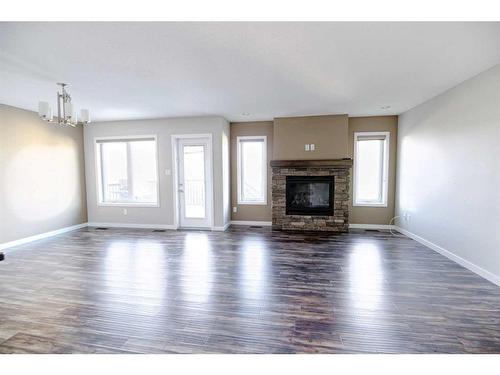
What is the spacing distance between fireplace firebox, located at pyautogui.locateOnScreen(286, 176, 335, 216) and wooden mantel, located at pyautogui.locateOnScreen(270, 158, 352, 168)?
29 centimetres

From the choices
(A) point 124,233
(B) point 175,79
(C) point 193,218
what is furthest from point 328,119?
(A) point 124,233

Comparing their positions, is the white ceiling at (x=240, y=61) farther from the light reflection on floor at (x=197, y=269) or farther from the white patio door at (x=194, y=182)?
the light reflection on floor at (x=197, y=269)

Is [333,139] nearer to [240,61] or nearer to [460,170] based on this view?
[460,170]

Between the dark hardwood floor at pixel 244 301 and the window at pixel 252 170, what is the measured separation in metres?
1.98

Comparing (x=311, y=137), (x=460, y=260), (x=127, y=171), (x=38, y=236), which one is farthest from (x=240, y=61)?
(x=38, y=236)

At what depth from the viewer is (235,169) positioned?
19.4 feet

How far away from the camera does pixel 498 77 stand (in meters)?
2.73

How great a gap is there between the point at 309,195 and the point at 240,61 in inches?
141

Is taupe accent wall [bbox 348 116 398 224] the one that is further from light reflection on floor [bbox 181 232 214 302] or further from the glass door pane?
light reflection on floor [bbox 181 232 214 302]

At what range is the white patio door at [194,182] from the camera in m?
5.43

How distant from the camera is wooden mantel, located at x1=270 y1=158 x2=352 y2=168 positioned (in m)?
5.11

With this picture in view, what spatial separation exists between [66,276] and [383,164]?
6210 mm

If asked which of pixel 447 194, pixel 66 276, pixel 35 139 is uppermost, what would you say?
pixel 35 139
